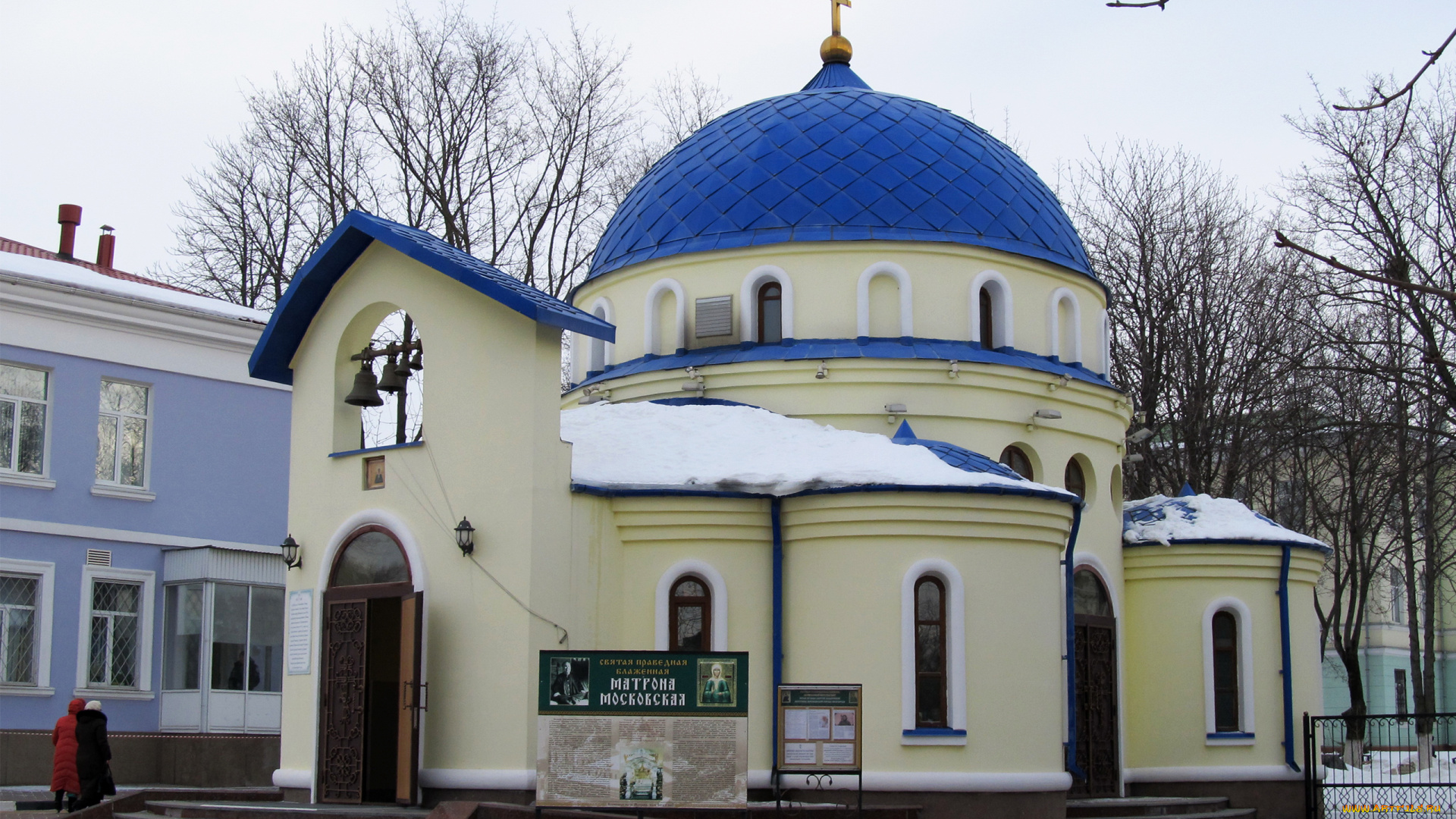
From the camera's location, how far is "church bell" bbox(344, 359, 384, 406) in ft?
46.9

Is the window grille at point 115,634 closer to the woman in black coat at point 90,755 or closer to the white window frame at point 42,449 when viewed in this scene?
the white window frame at point 42,449

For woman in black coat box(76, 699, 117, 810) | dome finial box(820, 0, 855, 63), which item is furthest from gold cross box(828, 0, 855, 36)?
woman in black coat box(76, 699, 117, 810)

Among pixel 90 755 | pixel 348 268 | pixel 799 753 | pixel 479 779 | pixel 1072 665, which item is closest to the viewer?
pixel 799 753

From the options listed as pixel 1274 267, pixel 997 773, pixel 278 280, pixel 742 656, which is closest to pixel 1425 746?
pixel 1274 267

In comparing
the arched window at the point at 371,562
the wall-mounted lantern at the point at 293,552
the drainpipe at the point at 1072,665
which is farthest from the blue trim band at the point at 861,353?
the wall-mounted lantern at the point at 293,552

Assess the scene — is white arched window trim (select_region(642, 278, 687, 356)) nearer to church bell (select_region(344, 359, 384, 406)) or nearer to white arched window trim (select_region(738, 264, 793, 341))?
white arched window trim (select_region(738, 264, 793, 341))

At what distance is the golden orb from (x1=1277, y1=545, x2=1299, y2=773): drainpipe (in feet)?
29.7

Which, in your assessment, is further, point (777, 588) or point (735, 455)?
point (735, 455)

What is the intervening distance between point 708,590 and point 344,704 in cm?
344

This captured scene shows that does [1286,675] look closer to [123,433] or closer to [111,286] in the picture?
[123,433]

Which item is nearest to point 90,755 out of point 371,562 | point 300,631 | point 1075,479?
point 300,631

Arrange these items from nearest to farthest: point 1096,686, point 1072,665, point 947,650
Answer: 1. point 947,650
2. point 1072,665
3. point 1096,686

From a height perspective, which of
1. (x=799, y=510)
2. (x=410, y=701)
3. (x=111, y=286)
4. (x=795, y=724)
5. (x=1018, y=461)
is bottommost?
(x=795, y=724)

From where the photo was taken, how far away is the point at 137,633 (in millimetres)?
19531
